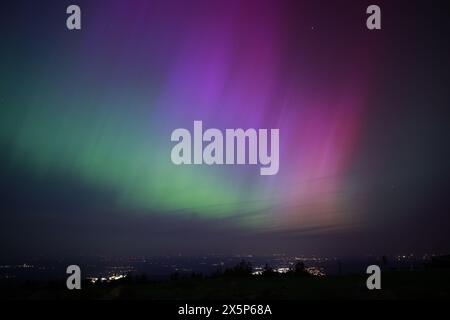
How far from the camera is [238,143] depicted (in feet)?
60.3

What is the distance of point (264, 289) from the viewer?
17.7m

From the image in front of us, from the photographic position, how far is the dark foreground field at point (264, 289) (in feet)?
55.3

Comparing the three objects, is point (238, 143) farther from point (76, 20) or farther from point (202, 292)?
point (76, 20)

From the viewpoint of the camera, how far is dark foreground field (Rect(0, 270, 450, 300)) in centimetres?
1686
